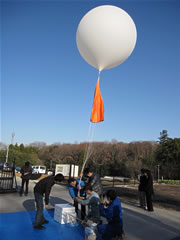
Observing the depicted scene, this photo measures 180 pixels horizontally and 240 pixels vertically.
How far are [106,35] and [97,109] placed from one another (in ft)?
6.15

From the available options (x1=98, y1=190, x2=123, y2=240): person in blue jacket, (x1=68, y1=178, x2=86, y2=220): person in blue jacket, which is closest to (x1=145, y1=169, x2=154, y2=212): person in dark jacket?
(x1=68, y1=178, x2=86, y2=220): person in blue jacket

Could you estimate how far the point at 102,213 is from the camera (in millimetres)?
4086

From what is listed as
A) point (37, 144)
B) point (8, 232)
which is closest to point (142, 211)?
point (8, 232)

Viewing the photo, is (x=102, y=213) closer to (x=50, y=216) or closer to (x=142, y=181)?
(x=50, y=216)

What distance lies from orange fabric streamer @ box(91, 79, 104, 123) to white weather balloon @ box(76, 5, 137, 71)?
971 mm

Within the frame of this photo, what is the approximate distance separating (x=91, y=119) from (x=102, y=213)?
2.23 m

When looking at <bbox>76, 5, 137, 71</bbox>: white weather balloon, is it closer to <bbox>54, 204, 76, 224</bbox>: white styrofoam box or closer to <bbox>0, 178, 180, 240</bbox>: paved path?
<bbox>54, 204, 76, 224</bbox>: white styrofoam box

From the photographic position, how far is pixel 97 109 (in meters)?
5.01

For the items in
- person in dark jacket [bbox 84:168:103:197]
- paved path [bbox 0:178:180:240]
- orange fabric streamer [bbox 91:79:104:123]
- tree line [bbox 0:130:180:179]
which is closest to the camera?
paved path [bbox 0:178:180:240]

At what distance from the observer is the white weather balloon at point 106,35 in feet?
15.4

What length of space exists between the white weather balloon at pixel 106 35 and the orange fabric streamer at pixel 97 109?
3.18 ft

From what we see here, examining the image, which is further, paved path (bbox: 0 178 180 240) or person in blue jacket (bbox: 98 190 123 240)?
paved path (bbox: 0 178 180 240)

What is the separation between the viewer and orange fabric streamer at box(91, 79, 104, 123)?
497 centimetres

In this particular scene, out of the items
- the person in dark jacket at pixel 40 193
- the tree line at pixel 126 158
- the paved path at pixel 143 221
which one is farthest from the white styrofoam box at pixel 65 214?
the tree line at pixel 126 158
